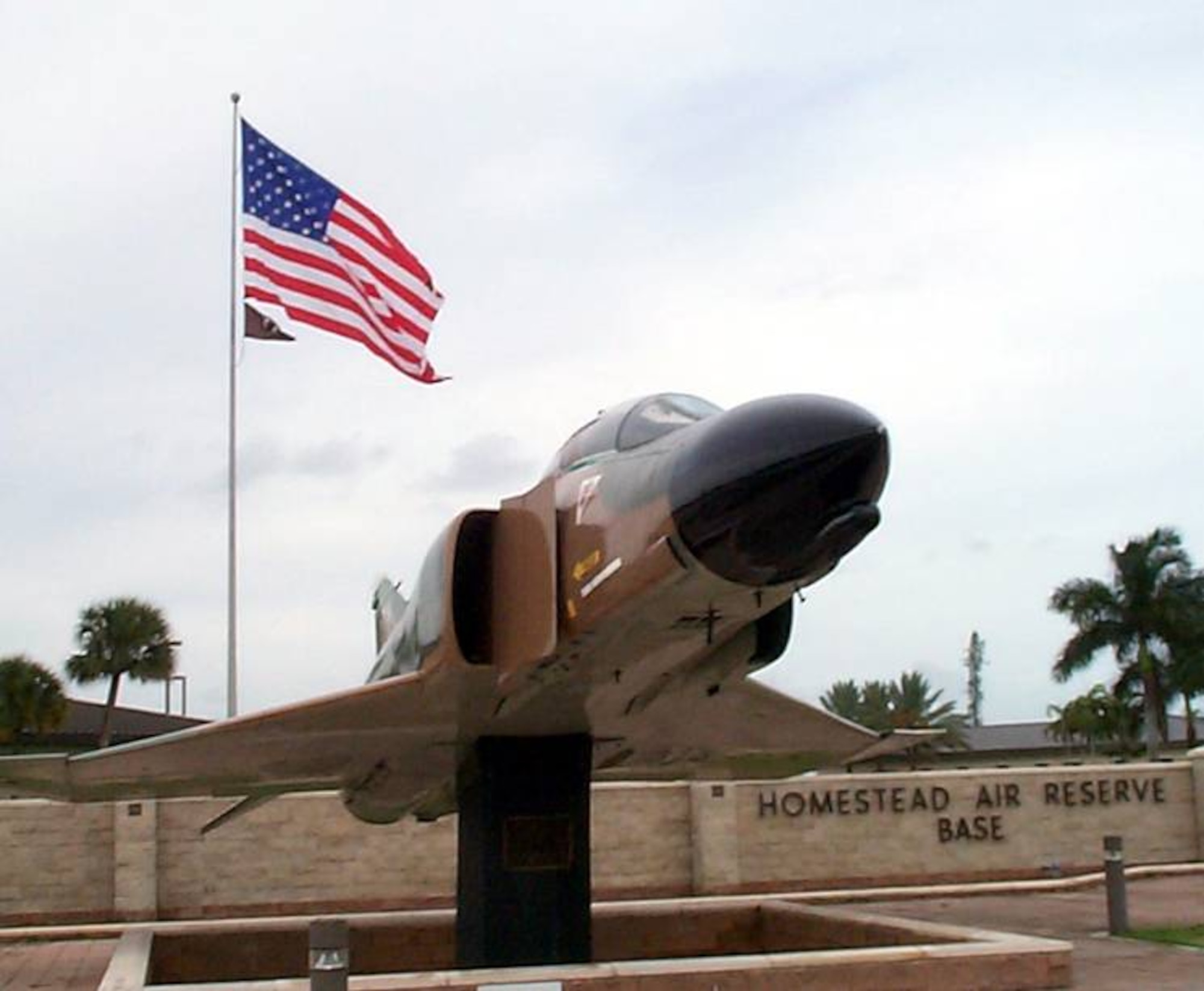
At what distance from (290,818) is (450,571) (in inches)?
530

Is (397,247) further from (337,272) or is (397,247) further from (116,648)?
(116,648)

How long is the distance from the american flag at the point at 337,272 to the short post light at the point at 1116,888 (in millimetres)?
9262

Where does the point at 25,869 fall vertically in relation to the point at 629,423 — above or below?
below

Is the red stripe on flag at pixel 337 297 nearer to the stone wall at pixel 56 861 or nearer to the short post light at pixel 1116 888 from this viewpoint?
Result: the stone wall at pixel 56 861

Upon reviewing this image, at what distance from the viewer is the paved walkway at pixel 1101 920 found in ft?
37.3

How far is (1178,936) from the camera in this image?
551 inches

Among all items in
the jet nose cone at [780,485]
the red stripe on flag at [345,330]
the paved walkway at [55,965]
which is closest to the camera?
the jet nose cone at [780,485]

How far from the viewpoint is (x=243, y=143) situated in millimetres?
20500

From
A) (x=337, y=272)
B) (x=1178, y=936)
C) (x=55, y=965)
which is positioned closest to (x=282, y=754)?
(x=55, y=965)

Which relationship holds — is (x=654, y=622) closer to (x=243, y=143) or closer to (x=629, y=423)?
(x=629, y=423)

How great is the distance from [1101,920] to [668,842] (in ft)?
26.4

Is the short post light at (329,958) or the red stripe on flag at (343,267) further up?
the red stripe on flag at (343,267)

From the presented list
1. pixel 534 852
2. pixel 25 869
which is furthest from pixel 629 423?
pixel 25 869

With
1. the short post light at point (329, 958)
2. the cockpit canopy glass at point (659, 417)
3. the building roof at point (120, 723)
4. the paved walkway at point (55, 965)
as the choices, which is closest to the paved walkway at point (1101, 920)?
the cockpit canopy glass at point (659, 417)
